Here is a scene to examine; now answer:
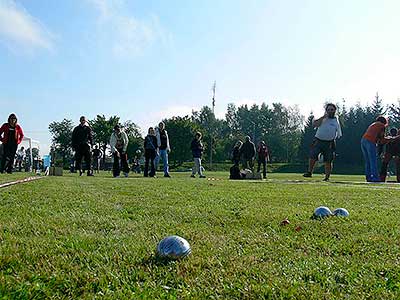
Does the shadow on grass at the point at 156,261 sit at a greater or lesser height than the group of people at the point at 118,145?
lesser

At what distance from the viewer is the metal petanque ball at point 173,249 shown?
10.2 ft

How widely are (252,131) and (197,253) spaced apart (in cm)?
12687

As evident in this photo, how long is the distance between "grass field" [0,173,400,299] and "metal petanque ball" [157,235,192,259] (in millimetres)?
56

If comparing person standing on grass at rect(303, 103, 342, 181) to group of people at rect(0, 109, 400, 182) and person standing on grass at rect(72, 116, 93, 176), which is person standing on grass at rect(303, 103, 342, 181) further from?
person standing on grass at rect(72, 116, 93, 176)

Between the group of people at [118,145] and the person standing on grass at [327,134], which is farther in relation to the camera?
the group of people at [118,145]

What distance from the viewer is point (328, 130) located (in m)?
Answer: 13.5

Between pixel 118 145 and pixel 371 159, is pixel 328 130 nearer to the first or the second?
pixel 371 159

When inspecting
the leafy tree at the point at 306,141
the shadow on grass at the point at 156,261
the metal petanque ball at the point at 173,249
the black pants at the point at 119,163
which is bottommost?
the shadow on grass at the point at 156,261

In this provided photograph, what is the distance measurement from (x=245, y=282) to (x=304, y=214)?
257 centimetres

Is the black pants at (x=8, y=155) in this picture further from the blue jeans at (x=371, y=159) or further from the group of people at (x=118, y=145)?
the blue jeans at (x=371, y=159)

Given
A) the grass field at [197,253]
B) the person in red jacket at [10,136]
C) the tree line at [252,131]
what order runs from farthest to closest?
the tree line at [252,131] < the person in red jacket at [10,136] < the grass field at [197,253]

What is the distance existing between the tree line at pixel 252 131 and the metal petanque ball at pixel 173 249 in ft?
180

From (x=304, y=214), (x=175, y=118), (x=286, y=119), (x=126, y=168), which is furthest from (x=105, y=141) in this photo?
(x=304, y=214)

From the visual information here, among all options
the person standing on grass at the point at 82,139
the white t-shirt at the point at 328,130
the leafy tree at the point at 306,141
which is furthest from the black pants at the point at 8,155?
the leafy tree at the point at 306,141
